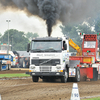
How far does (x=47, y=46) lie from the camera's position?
61.2ft

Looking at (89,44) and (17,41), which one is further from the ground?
(17,41)

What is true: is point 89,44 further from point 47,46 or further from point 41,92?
point 41,92

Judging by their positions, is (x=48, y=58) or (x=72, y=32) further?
(x=72, y=32)

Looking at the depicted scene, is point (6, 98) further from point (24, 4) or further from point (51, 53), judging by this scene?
point (24, 4)

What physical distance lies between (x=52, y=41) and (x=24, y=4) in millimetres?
9660

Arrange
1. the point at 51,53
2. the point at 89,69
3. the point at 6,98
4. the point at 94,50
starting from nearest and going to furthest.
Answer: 1. the point at 6,98
2. the point at 51,53
3. the point at 89,69
4. the point at 94,50

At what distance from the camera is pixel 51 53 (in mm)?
18562

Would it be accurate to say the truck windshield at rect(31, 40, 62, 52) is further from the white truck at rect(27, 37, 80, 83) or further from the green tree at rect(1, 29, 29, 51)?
the green tree at rect(1, 29, 29, 51)

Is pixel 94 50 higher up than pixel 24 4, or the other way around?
pixel 24 4

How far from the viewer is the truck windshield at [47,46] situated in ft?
61.1

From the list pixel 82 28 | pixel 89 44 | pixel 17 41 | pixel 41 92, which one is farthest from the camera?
pixel 17 41

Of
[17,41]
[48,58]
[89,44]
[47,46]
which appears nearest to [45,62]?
[48,58]

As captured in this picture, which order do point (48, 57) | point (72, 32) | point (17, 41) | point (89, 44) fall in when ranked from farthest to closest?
point (17, 41)
point (72, 32)
point (89, 44)
point (48, 57)

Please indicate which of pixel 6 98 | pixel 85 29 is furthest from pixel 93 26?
pixel 6 98
